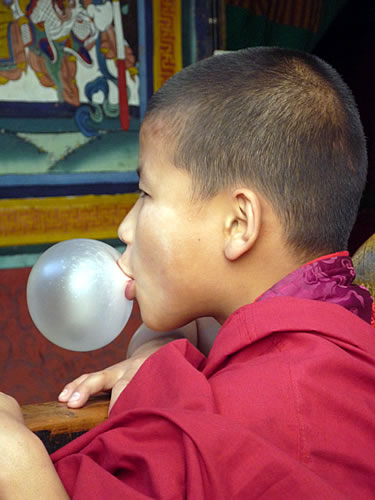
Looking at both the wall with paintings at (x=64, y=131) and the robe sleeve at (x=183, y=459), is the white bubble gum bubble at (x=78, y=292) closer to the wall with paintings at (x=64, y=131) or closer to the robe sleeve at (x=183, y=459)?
the robe sleeve at (x=183, y=459)

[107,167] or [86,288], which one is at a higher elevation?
[86,288]

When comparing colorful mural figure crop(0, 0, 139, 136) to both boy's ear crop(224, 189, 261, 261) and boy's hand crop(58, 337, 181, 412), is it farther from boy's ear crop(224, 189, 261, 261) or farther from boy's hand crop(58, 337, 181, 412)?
boy's ear crop(224, 189, 261, 261)

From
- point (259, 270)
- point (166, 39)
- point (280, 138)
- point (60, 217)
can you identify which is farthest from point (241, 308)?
point (166, 39)

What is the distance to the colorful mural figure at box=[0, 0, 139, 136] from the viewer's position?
6.95 ft

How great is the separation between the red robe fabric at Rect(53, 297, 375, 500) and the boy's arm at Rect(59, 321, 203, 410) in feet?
0.56

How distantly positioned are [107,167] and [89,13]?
0.57m

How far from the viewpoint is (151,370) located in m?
0.65

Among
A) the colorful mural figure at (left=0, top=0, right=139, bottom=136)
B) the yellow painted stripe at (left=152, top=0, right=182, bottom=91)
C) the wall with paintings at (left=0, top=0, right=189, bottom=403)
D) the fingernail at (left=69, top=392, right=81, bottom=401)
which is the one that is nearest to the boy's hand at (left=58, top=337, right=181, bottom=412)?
the fingernail at (left=69, top=392, right=81, bottom=401)

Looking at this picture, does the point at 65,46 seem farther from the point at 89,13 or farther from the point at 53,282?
the point at 53,282

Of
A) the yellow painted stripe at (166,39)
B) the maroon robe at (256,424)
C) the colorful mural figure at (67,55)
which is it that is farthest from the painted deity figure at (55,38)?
the maroon robe at (256,424)

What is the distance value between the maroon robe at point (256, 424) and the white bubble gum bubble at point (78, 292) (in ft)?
0.60

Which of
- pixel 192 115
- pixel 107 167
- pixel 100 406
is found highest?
pixel 192 115

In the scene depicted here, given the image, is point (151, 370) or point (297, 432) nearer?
point (297, 432)

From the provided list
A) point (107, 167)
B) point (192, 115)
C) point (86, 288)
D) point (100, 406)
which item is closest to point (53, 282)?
point (86, 288)
